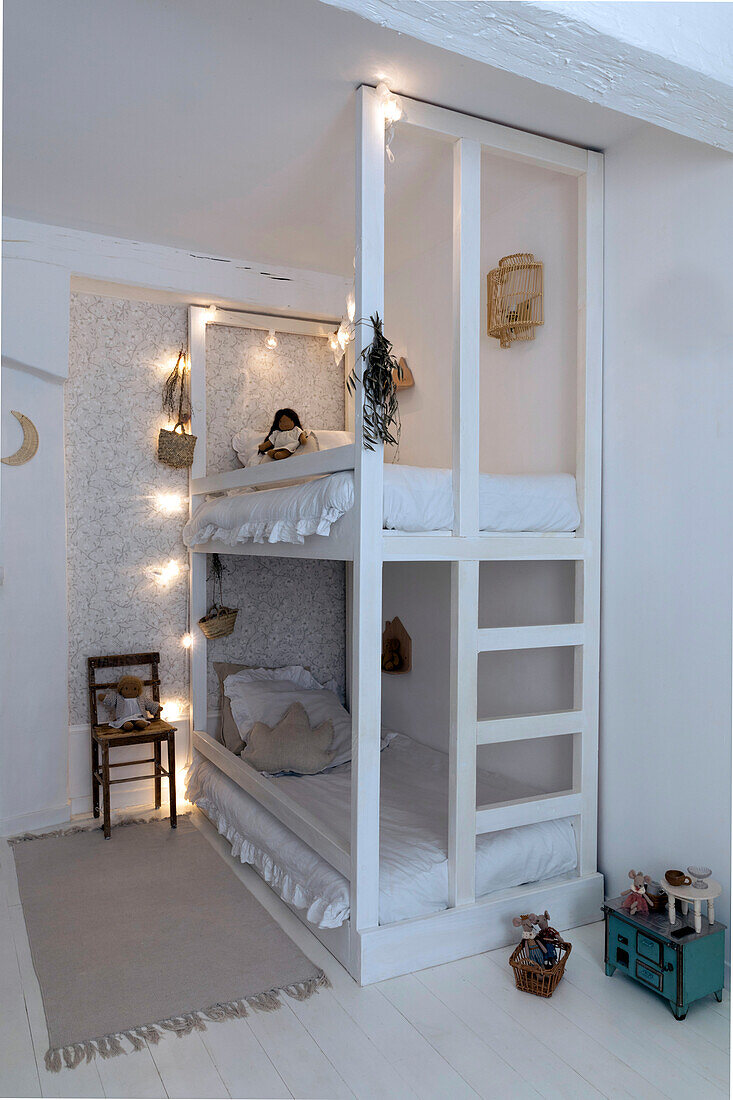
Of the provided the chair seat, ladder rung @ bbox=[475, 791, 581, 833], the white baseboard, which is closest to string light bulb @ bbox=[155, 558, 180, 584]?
→ the chair seat

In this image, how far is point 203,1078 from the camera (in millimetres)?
1900

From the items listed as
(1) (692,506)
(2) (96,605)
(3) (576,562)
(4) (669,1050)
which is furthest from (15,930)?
(1) (692,506)

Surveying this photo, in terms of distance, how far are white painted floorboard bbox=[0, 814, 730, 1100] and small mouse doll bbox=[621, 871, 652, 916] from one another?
24 cm

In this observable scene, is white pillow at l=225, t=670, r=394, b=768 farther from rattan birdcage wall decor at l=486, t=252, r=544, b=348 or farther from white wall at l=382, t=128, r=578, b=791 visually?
rattan birdcage wall decor at l=486, t=252, r=544, b=348

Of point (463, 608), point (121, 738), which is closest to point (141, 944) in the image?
point (121, 738)

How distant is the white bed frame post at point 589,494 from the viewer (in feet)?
8.86

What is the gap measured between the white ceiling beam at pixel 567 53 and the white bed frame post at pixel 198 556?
2.64 meters

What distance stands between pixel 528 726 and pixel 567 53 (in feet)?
6.30

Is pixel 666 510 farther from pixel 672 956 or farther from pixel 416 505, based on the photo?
pixel 672 956

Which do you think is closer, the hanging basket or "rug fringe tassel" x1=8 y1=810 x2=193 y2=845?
"rug fringe tassel" x1=8 y1=810 x2=193 y2=845

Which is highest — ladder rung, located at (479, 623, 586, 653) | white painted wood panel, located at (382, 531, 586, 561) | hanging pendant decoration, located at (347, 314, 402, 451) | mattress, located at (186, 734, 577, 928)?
hanging pendant decoration, located at (347, 314, 402, 451)

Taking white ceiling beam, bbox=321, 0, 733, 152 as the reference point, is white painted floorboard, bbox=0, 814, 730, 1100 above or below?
below

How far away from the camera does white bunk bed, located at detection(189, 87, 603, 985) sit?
230 cm

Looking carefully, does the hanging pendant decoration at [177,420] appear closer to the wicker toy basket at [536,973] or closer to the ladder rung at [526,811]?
the ladder rung at [526,811]
